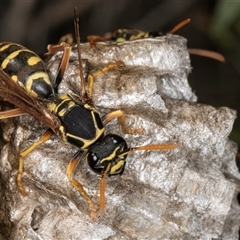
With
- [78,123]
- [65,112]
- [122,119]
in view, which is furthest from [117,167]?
[65,112]

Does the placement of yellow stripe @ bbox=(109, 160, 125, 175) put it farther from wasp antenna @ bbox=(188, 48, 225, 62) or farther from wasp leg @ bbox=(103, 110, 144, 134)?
wasp antenna @ bbox=(188, 48, 225, 62)

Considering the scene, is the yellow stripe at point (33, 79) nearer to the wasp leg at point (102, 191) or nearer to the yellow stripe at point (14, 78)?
the yellow stripe at point (14, 78)

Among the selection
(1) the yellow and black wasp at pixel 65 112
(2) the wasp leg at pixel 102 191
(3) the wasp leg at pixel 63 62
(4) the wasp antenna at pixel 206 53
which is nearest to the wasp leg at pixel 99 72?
(1) the yellow and black wasp at pixel 65 112

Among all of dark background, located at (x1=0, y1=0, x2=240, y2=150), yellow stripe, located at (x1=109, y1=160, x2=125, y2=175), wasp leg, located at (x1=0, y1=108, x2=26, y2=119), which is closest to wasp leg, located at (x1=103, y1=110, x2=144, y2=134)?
yellow stripe, located at (x1=109, y1=160, x2=125, y2=175)

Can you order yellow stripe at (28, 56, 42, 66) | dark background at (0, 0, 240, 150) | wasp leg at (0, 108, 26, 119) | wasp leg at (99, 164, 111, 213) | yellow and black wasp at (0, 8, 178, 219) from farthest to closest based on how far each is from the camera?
dark background at (0, 0, 240, 150)
yellow stripe at (28, 56, 42, 66)
wasp leg at (0, 108, 26, 119)
yellow and black wasp at (0, 8, 178, 219)
wasp leg at (99, 164, 111, 213)

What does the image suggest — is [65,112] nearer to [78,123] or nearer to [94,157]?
[78,123]

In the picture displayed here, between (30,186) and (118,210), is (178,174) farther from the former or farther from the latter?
(30,186)
